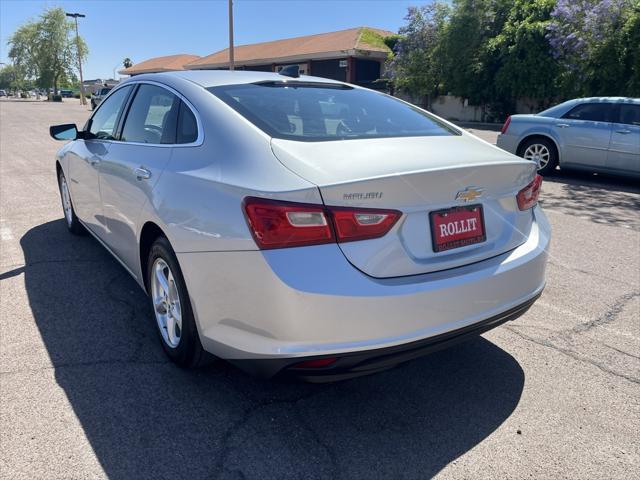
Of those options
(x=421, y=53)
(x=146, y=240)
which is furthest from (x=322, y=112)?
(x=421, y=53)

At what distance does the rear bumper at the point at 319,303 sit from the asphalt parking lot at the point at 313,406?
0.44 metres

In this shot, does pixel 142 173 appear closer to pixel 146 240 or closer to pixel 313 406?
pixel 146 240

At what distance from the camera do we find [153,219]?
9.43 feet

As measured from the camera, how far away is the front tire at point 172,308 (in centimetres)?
271

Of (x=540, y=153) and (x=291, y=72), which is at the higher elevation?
(x=291, y=72)

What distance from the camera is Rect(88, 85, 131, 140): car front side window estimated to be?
4.04 meters

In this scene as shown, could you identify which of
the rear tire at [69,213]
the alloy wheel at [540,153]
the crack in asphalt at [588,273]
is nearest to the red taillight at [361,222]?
the crack in asphalt at [588,273]

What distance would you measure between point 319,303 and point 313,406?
2.80 ft

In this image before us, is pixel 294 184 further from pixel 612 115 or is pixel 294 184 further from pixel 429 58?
pixel 429 58

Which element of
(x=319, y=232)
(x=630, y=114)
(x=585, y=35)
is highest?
(x=585, y=35)

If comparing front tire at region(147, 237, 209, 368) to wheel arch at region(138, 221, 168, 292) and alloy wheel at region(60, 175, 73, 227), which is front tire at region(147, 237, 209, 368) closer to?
wheel arch at region(138, 221, 168, 292)

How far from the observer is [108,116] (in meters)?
4.29

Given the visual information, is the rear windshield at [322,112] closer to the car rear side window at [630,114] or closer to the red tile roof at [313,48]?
the car rear side window at [630,114]

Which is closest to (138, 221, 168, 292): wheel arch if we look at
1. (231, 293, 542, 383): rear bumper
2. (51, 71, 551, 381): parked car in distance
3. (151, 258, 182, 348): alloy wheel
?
(51, 71, 551, 381): parked car in distance
